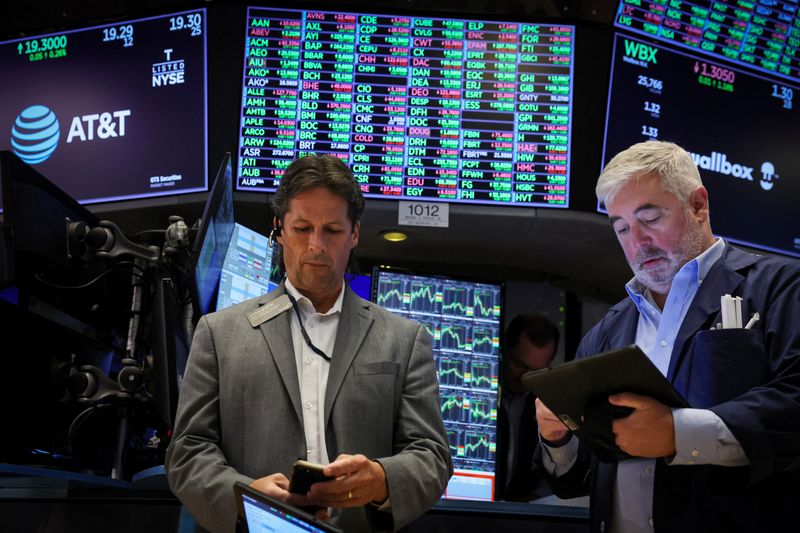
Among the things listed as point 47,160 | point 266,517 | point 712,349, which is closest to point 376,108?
point 47,160

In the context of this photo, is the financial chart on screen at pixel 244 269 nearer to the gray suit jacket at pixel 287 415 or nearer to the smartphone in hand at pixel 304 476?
the gray suit jacket at pixel 287 415

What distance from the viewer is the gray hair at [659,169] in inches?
88.9

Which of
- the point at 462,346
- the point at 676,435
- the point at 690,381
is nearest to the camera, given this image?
the point at 676,435

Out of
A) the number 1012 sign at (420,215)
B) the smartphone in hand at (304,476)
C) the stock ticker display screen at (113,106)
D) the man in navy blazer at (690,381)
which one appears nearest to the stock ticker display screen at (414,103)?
the number 1012 sign at (420,215)

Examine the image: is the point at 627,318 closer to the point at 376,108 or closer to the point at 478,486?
the point at 478,486

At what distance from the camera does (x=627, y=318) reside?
242cm

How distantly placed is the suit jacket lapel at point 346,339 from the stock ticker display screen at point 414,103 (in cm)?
223

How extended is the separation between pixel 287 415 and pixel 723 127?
3455 millimetres

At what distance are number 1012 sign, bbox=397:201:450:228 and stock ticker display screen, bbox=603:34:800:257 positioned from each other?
2.84 feet

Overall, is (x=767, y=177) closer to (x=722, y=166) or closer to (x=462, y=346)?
(x=722, y=166)

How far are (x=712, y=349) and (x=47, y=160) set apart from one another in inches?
146

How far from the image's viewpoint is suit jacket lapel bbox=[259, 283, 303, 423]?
1987 mm

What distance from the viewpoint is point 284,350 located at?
204 centimetres

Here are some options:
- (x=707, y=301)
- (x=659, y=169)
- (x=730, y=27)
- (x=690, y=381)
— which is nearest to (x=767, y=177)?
(x=730, y=27)
